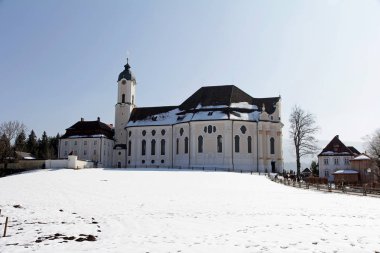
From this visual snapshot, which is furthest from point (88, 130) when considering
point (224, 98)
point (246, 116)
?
point (246, 116)

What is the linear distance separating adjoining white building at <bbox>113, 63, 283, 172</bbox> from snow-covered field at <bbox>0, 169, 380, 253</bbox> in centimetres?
2831

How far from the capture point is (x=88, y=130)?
232 feet

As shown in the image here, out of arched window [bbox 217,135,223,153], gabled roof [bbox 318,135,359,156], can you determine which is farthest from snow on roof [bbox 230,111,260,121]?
gabled roof [bbox 318,135,359,156]

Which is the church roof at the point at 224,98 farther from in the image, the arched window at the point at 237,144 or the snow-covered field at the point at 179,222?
the snow-covered field at the point at 179,222

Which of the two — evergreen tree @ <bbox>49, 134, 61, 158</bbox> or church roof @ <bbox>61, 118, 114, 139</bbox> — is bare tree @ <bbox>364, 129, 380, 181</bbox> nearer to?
church roof @ <bbox>61, 118, 114, 139</bbox>

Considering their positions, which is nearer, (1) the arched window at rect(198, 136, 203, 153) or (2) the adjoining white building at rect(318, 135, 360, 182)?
(1) the arched window at rect(198, 136, 203, 153)

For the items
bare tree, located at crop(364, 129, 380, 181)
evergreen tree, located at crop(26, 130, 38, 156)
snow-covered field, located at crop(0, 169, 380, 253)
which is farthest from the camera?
evergreen tree, located at crop(26, 130, 38, 156)

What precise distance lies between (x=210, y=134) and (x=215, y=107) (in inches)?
193

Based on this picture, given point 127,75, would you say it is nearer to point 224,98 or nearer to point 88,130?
point 88,130

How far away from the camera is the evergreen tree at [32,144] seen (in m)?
105

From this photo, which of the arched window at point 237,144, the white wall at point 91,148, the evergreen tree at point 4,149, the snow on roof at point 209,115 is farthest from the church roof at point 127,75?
the arched window at point 237,144

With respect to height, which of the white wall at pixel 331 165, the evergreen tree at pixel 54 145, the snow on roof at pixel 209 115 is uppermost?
the snow on roof at pixel 209 115

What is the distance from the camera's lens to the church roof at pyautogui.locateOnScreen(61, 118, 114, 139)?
69.6 m

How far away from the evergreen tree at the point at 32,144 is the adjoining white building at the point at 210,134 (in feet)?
149
